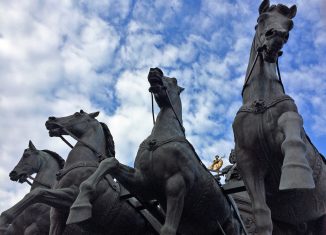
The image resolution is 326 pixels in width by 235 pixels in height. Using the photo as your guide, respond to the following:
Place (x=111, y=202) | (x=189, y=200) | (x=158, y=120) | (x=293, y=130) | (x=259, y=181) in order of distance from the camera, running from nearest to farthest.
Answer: (x=293, y=130)
(x=259, y=181)
(x=189, y=200)
(x=158, y=120)
(x=111, y=202)

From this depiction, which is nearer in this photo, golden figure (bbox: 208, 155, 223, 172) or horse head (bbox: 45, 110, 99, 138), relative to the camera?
horse head (bbox: 45, 110, 99, 138)

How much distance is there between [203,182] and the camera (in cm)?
733

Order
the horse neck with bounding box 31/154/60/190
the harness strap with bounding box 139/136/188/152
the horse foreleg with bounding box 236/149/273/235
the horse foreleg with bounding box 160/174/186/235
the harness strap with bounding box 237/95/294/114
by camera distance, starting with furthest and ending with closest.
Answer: the horse neck with bounding box 31/154/60/190
the harness strap with bounding box 139/136/188/152
the horse foreleg with bounding box 160/174/186/235
the harness strap with bounding box 237/95/294/114
the horse foreleg with bounding box 236/149/273/235

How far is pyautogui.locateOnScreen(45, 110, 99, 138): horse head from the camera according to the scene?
31.9 ft

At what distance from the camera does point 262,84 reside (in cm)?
623

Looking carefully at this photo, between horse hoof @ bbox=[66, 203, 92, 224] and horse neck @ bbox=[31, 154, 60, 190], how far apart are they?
4626 mm

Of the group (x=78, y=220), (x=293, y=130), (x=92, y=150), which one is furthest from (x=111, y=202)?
(x=293, y=130)

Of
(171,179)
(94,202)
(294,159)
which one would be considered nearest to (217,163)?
(94,202)

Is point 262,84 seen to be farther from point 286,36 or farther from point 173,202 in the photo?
point 173,202

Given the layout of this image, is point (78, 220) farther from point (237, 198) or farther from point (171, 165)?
point (237, 198)

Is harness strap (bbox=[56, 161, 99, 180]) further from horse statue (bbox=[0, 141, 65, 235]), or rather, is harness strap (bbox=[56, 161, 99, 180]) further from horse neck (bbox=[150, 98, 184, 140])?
horse neck (bbox=[150, 98, 184, 140])

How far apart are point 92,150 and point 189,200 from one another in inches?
108

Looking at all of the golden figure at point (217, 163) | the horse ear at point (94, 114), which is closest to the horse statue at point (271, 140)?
the horse ear at point (94, 114)

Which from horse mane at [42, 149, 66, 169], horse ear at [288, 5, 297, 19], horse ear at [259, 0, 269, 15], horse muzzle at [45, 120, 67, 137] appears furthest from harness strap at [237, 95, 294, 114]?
horse mane at [42, 149, 66, 169]
